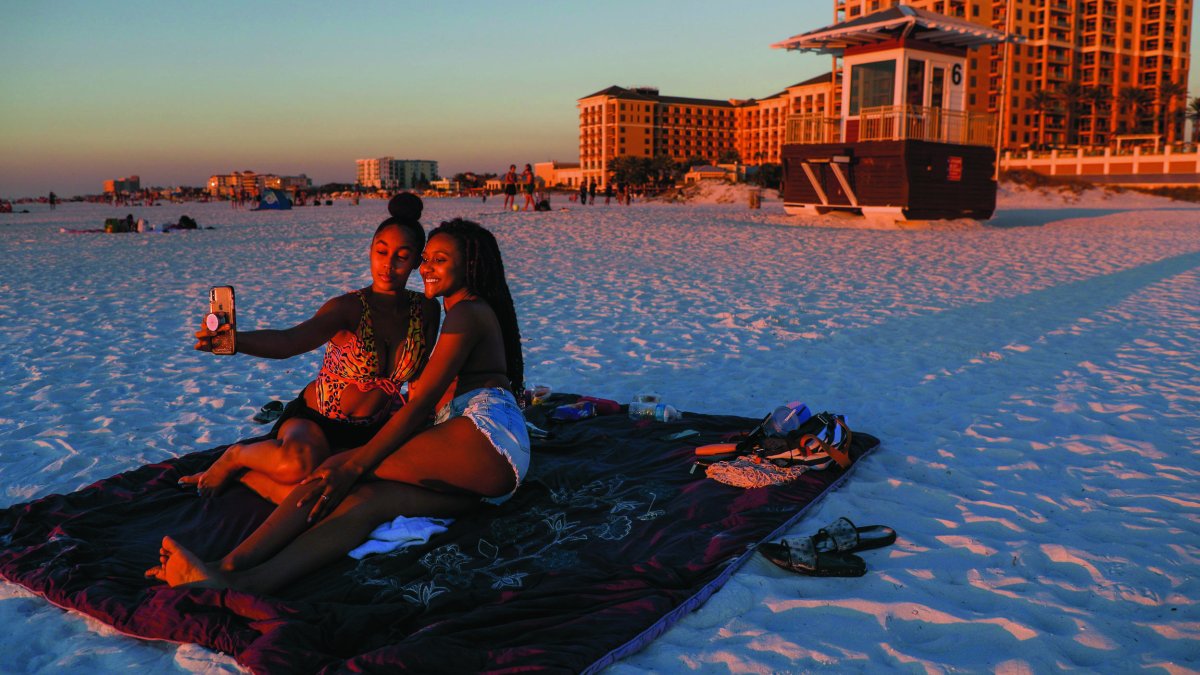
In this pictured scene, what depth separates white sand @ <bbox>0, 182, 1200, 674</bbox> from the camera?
110 inches

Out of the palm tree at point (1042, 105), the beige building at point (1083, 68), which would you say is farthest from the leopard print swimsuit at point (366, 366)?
the palm tree at point (1042, 105)

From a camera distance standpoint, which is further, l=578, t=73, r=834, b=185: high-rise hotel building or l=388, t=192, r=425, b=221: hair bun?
l=578, t=73, r=834, b=185: high-rise hotel building

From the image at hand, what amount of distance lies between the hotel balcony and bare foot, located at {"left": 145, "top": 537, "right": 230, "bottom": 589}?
19697mm

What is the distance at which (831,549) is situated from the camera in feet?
10.9

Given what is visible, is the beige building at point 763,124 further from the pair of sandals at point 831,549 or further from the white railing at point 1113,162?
the pair of sandals at point 831,549

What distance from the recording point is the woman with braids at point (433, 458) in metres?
3.00

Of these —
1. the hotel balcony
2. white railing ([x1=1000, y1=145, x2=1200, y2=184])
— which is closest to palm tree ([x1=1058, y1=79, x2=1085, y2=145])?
white railing ([x1=1000, y1=145, x2=1200, y2=184])

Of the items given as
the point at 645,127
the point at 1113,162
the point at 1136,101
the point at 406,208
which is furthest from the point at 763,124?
the point at 406,208

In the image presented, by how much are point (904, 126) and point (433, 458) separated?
752 inches

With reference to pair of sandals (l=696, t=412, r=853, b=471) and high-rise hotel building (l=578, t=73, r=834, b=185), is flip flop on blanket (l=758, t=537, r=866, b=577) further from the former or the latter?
high-rise hotel building (l=578, t=73, r=834, b=185)

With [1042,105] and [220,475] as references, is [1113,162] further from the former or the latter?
[220,475]

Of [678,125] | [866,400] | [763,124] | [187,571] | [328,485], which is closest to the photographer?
[187,571]

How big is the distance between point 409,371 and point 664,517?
1369mm

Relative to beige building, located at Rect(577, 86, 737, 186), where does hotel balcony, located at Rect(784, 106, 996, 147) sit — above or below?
below
